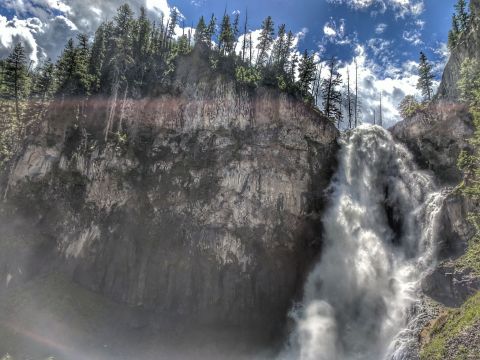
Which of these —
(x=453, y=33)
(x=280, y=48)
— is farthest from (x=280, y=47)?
(x=453, y=33)

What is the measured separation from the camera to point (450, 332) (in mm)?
19734

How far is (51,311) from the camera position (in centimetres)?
3309

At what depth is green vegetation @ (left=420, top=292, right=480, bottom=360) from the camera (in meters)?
17.6

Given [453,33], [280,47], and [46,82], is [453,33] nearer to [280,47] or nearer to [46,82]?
[280,47]

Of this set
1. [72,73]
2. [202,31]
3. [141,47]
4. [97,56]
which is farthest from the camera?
[202,31]

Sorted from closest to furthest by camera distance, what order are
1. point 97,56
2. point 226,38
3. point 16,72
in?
point 16,72 → point 97,56 → point 226,38

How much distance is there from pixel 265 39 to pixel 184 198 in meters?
34.5

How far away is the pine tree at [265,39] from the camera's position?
59656 mm

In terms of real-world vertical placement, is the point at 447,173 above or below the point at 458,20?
below

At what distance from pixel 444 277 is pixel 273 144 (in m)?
19.8

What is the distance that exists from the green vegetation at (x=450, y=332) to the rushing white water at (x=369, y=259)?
Result: 3.21 metres

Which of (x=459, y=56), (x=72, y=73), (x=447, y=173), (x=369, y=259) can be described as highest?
(x=459, y=56)

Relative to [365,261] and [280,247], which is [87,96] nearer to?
[280,247]

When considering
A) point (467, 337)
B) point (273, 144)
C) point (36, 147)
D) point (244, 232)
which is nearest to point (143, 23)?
point (36, 147)
